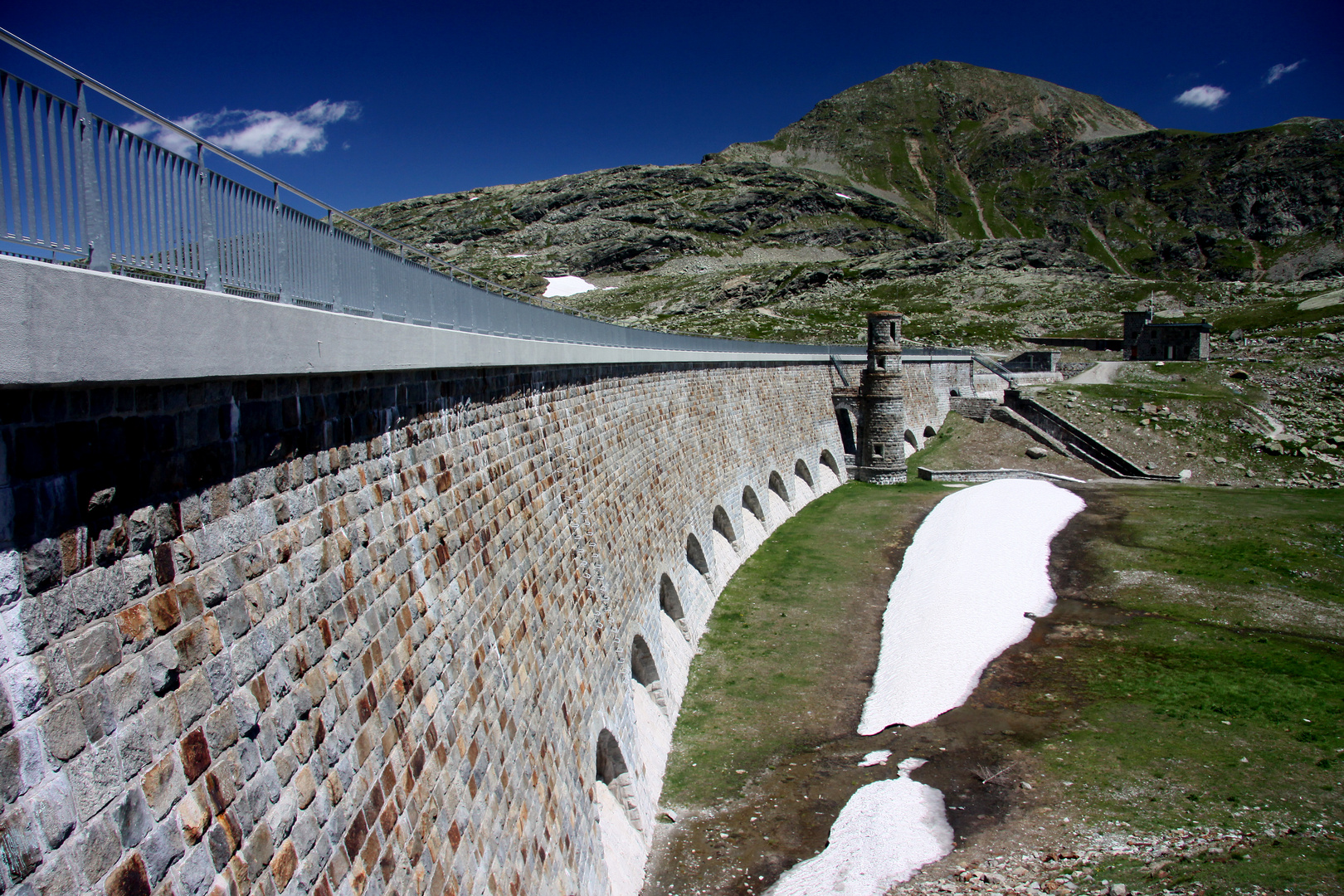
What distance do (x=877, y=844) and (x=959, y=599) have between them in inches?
398

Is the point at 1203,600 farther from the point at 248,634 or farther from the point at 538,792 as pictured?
the point at 248,634

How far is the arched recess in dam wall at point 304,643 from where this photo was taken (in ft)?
10.1

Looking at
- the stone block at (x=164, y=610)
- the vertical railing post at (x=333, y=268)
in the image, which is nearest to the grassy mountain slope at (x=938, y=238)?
the vertical railing post at (x=333, y=268)

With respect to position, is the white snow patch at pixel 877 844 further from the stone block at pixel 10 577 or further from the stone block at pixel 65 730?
the stone block at pixel 10 577

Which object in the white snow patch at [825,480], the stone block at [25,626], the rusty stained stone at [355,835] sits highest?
the stone block at [25,626]

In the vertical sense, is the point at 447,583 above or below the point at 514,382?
below

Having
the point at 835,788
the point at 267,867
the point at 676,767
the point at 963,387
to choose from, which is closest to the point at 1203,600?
the point at 835,788

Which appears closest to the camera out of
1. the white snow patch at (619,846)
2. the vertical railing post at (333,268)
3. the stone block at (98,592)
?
the stone block at (98,592)

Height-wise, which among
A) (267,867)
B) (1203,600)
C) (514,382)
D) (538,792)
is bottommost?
(1203,600)

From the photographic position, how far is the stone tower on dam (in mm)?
37344

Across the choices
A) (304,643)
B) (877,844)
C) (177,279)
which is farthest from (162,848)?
(877,844)

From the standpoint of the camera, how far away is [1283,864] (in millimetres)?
9562

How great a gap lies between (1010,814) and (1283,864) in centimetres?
322

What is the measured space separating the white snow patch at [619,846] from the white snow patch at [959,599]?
5.54 meters
